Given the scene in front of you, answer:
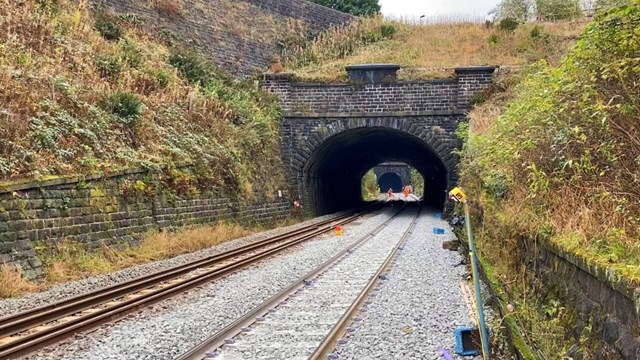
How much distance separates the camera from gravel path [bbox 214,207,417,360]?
5.32m

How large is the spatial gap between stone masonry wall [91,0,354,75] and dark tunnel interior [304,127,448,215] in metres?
5.37

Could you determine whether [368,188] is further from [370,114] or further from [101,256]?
[101,256]

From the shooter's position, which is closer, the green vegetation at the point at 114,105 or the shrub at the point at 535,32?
the green vegetation at the point at 114,105

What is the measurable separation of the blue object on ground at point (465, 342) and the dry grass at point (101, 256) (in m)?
6.17

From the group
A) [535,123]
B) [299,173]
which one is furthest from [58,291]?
[299,173]

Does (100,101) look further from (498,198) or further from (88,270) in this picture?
(498,198)

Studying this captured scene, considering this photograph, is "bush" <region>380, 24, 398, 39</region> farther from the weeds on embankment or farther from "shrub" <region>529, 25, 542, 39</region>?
the weeds on embankment

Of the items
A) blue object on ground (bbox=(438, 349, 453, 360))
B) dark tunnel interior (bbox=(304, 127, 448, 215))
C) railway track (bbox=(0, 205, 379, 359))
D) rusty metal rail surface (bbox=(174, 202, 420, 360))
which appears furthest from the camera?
dark tunnel interior (bbox=(304, 127, 448, 215))

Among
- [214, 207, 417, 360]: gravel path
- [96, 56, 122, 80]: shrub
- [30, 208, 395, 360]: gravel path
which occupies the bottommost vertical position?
[214, 207, 417, 360]: gravel path

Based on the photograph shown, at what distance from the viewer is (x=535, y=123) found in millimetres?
7754

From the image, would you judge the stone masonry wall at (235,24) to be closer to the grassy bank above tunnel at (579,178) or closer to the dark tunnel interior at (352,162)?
the dark tunnel interior at (352,162)

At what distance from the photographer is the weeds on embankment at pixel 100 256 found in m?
8.04

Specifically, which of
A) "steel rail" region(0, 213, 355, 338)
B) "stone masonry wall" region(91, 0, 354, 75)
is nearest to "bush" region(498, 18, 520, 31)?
"stone masonry wall" region(91, 0, 354, 75)

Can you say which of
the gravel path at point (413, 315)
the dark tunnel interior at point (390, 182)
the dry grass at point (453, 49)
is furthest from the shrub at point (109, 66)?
the dark tunnel interior at point (390, 182)
